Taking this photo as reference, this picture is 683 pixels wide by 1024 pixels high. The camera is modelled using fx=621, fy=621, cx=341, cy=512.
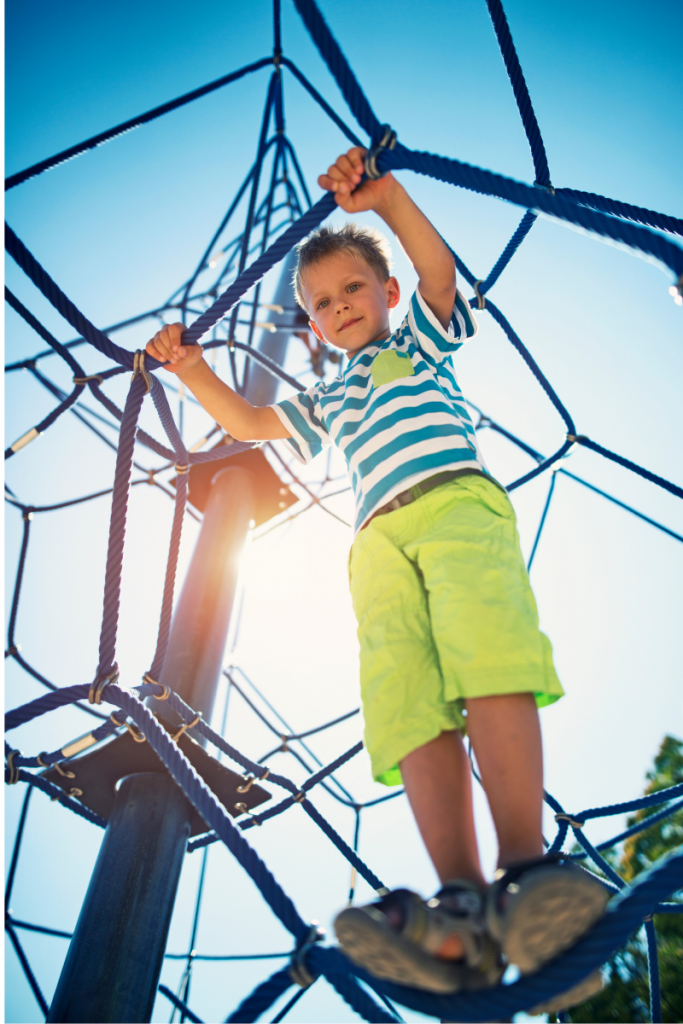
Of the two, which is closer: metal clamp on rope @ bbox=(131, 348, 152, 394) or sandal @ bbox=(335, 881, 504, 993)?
sandal @ bbox=(335, 881, 504, 993)

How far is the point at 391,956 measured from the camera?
66 cm

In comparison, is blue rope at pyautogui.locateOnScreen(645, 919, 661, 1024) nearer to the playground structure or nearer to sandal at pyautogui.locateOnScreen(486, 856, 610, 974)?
the playground structure

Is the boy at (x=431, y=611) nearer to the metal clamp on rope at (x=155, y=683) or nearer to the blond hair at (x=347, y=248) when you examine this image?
the blond hair at (x=347, y=248)

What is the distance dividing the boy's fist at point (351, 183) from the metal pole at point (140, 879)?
1.62 meters

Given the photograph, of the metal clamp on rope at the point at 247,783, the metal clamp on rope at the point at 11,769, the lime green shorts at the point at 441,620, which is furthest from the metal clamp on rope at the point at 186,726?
the lime green shorts at the point at 441,620

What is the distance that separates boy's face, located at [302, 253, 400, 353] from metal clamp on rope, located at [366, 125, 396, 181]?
0.46 m

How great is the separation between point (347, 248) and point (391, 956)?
1.44 meters

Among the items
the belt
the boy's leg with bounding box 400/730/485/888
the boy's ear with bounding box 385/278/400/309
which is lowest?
the boy's leg with bounding box 400/730/485/888

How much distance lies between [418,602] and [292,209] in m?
4.18

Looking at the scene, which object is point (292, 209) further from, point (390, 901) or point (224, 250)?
point (390, 901)

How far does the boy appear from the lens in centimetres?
67

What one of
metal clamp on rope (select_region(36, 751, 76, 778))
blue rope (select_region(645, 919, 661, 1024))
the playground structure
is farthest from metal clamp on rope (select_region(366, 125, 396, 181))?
blue rope (select_region(645, 919, 661, 1024))

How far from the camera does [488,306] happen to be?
2326 millimetres

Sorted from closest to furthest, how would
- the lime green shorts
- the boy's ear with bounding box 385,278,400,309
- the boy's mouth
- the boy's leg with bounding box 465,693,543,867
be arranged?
the boy's leg with bounding box 465,693,543,867
the lime green shorts
the boy's mouth
the boy's ear with bounding box 385,278,400,309
